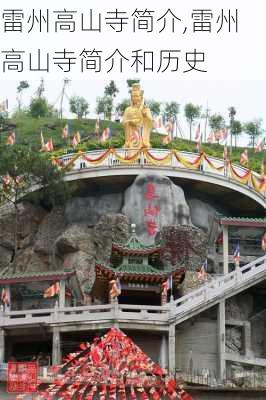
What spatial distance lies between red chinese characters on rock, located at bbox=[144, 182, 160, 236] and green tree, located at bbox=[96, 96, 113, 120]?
3671 cm

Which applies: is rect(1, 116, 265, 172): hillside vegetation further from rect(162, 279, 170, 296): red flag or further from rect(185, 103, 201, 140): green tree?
rect(162, 279, 170, 296): red flag

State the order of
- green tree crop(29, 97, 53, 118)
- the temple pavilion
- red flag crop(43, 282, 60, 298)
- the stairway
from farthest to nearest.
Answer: green tree crop(29, 97, 53, 118), the temple pavilion, red flag crop(43, 282, 60, 298), the stairway

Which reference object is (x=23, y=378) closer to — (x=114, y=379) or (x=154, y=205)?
(x=114, y=379)

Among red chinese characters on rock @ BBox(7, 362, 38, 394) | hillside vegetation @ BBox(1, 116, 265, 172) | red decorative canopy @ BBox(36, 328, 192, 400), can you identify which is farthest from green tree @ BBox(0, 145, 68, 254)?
hillside vegetation @ BBox(1, 116, 265, 172)

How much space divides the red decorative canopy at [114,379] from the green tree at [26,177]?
41.4 ft

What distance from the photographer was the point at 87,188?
1750 inches

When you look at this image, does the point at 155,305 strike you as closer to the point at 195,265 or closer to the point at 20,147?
the point at 195,265

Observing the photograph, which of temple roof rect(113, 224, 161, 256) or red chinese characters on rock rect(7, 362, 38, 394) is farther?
temple roof rect(113, 224, 161, 256)

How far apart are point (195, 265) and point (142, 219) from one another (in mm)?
3594

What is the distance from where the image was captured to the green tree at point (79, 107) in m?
80.2

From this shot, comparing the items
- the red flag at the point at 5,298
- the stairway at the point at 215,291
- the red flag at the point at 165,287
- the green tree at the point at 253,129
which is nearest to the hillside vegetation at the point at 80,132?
the green tree at the point at 253,129

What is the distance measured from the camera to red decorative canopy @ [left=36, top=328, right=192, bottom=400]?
27.4m

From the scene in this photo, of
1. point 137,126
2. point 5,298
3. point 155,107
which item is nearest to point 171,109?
point 155,107

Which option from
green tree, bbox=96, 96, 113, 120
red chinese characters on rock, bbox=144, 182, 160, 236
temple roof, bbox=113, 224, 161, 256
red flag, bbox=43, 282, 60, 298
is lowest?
red flag, bbox=43, 282, 60, 298
